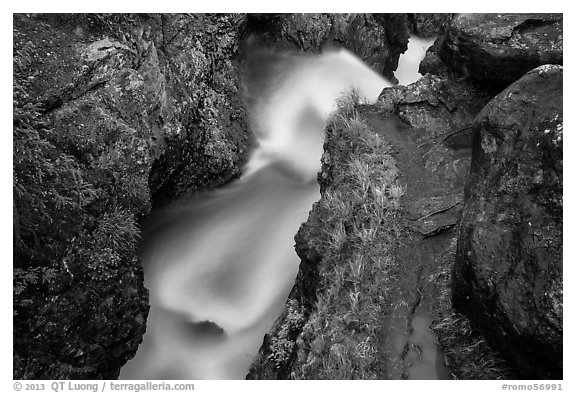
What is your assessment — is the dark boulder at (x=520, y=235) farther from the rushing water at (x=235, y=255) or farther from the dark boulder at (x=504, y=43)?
the rushing water at (x=235, y=255)

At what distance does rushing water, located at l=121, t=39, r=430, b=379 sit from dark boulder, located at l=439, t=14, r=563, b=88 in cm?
279

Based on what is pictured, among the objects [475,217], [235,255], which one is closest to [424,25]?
[235,255]

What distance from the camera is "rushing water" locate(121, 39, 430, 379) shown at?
25.7 ft

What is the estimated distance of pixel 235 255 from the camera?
862 centimetres

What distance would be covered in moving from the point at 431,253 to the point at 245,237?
350 cm

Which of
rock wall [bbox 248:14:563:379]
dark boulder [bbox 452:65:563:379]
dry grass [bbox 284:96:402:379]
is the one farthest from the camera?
dry grass [bbox 284:96:402:379]

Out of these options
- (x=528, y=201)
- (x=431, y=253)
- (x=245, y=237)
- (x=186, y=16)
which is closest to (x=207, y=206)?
(x=245, y=237)

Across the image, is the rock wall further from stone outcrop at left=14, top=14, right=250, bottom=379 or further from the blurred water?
the blurred water

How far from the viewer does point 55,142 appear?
22.2ft

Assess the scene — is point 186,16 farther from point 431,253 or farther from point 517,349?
point 517,349

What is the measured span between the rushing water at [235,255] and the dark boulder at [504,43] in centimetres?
279

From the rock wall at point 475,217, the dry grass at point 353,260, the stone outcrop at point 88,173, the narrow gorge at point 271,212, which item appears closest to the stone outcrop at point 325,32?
the narrow gorge at point 271,212

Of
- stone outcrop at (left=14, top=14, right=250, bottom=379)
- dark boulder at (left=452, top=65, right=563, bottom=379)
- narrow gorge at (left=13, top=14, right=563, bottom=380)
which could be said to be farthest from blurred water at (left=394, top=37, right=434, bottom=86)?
dark boulder at (left=452, top=65, right=563, bottom=379)

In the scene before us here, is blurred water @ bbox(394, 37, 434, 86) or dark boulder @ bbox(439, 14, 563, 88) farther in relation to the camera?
blurred water @ bbox(394, 37, 434, 86)
